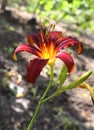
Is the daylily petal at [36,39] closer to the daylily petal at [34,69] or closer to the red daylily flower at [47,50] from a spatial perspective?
the red daylily flower at [47,50]

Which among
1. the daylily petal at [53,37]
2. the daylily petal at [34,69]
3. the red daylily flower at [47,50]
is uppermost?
the daylily petal at [53,37]

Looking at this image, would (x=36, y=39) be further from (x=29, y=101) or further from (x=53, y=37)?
(x=29, y=101)

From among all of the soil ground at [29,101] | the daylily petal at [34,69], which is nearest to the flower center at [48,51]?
the daylily petal at [34,69]

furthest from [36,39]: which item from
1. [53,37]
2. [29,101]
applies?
[29,101]

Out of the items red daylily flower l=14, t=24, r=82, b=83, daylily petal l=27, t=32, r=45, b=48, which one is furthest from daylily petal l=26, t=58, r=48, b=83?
daylily petal l=27, t=32, r=45, b=48

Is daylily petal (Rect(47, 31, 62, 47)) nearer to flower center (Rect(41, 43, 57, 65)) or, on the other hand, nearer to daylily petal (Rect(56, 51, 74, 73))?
flower center (Rect(41, 43, 57, 65))

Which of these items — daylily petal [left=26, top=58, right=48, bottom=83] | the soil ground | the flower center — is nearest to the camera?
daylily petal [left=26, top=58, right=48, bottom=83]

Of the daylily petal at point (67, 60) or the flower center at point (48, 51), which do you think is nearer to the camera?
the daylily petal at point (67, 60)

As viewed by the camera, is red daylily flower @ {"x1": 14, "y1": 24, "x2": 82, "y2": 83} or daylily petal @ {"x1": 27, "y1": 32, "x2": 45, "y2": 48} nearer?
red daylily flower @ {"x1": 14, "y1": 24, "x2": 82, "y2": 83}

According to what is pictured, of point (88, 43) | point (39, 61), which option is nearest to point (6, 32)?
point (88, 43)
